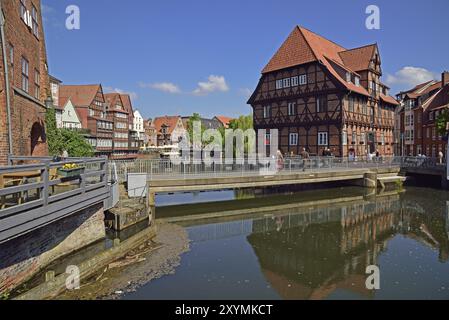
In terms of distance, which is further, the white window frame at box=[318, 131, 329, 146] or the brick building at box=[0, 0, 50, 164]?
the white window frame at box=[318, 131, 329, 146]

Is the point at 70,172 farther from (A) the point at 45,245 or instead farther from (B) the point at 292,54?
(B) the point at 292,54

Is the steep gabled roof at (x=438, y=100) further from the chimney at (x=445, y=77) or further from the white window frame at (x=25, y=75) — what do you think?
the white window frame at (x=25, y=75)

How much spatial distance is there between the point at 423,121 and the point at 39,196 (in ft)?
174

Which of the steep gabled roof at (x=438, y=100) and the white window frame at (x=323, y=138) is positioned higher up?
the steep gabled roof at (x=438, y=100)

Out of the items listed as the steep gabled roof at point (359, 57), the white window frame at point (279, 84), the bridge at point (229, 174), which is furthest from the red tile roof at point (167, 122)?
the bridge at point (229, 174)

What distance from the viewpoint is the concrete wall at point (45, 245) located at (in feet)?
21.0

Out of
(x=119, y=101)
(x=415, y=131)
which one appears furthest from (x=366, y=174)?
(x=119, y=101)

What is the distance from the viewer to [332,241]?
42.3 ft

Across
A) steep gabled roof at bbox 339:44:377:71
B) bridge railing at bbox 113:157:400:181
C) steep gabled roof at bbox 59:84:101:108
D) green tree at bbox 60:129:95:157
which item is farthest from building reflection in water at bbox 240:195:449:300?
steep gabled roof at bbox 59:84:101:108

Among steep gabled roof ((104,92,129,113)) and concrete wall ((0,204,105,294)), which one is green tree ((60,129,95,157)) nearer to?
concrete wall ((0,204,105,294))

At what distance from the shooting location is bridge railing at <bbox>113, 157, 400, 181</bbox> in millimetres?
17448

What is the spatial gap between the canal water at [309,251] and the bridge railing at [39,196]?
2615 millimetres

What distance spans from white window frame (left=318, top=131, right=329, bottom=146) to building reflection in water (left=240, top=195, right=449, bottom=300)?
42.1 feet
